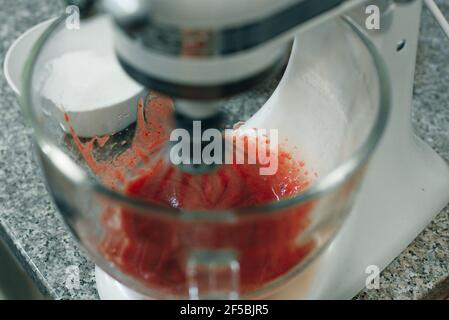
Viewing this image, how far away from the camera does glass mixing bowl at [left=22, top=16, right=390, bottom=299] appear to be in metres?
0.53

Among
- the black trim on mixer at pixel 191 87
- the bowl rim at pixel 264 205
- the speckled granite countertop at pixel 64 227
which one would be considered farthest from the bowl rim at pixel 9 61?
the black trim on mixer at pixel 191 87

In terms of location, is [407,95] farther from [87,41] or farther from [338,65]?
[87,41]

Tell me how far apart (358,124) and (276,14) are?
0.65 ft

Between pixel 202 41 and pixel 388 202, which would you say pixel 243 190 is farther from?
pixel 202 41

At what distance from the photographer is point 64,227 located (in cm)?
77

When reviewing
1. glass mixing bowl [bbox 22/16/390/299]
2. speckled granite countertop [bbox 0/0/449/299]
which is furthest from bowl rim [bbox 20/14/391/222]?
speckled granite countertop [bbox 0/0/449/299]

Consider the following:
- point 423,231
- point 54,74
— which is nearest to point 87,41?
point 54,74

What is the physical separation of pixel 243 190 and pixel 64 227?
0.64ft

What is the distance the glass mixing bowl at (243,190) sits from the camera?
1.75ft

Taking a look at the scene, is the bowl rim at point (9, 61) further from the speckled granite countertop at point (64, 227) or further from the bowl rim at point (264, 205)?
the bowl rim at point (264, 205)

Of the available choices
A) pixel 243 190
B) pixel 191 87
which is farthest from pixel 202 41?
pixel 243 190

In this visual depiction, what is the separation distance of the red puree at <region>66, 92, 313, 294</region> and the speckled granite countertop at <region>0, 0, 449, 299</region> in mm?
87

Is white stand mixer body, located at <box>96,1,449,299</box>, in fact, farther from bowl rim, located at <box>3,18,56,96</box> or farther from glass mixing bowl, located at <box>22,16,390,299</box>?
bowl rim, located at <box>3,18,56,96</box>

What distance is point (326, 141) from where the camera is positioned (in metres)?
0.72
